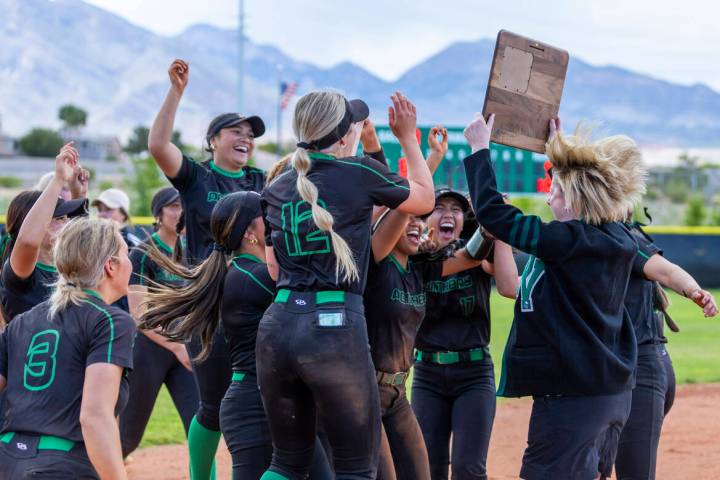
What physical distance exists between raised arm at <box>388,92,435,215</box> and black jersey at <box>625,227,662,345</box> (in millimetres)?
1232

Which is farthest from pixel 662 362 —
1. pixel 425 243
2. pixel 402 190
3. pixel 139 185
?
pixel 139 185

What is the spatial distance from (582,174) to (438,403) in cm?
190

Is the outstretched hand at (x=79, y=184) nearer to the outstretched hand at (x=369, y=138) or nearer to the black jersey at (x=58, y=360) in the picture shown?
the outstretched hand at (x=369, y=138)

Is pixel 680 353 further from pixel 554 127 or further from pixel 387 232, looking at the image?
pixel 387 232

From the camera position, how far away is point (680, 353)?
14.1m

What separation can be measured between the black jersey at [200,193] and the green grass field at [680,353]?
3234 mm

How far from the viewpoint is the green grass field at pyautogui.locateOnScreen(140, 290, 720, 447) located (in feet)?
29.5

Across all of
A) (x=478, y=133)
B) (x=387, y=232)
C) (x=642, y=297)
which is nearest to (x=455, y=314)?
(x=642, y=297)

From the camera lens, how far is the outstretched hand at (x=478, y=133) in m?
4.41

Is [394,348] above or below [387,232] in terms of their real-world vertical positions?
below

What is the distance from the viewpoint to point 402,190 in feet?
13.8

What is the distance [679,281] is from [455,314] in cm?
134

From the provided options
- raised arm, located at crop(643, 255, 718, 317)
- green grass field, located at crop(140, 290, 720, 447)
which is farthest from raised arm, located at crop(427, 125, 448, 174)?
green grass field, located at crop(140, 290, 720, 447)

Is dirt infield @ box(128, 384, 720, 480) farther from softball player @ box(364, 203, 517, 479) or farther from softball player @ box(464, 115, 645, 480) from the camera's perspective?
softball player @ box(464, 115, 645, 480)
